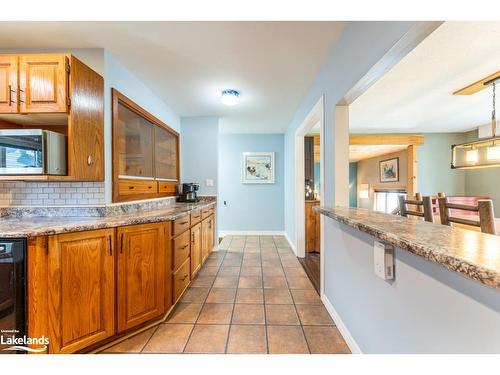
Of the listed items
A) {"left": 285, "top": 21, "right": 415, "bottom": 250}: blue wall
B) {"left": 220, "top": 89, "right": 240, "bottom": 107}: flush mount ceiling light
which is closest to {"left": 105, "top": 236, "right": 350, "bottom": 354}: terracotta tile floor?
{"left": 285, "top": 21, "right": 415, "bottom": 250}: blue wall

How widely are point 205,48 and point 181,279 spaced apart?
2.18 meters

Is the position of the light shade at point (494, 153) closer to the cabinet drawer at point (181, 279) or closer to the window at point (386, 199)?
the window at point (386, 199)

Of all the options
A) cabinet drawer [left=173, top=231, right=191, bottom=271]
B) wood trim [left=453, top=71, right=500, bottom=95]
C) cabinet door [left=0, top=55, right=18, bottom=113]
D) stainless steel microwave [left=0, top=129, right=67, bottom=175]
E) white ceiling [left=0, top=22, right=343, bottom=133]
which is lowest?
cabinet drawer [left=173, top=231, right=191, bottom=271]

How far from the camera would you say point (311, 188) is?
4.09 metres

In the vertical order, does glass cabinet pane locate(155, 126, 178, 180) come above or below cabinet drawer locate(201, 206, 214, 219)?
above

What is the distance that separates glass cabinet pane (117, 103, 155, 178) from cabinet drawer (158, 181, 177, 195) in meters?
0.23

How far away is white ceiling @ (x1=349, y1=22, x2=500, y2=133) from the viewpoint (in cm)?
166

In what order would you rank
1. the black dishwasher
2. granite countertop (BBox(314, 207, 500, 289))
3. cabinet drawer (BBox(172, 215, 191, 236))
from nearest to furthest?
granite countertop (BBox(314, 207, 500, 289)) < the black dishwasher < cabinet drawer (BBox(172, 215, 191, 236))

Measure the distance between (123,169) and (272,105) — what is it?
7.29 feet

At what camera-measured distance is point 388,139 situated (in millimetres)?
4617

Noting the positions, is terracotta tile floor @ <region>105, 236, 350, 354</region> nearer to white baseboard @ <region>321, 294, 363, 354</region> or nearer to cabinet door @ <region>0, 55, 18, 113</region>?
white baseboard @ <region>321, 294, 363, 354</region>

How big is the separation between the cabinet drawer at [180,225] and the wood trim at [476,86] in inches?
132

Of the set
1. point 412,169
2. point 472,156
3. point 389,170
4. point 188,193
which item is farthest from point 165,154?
point 389,170
